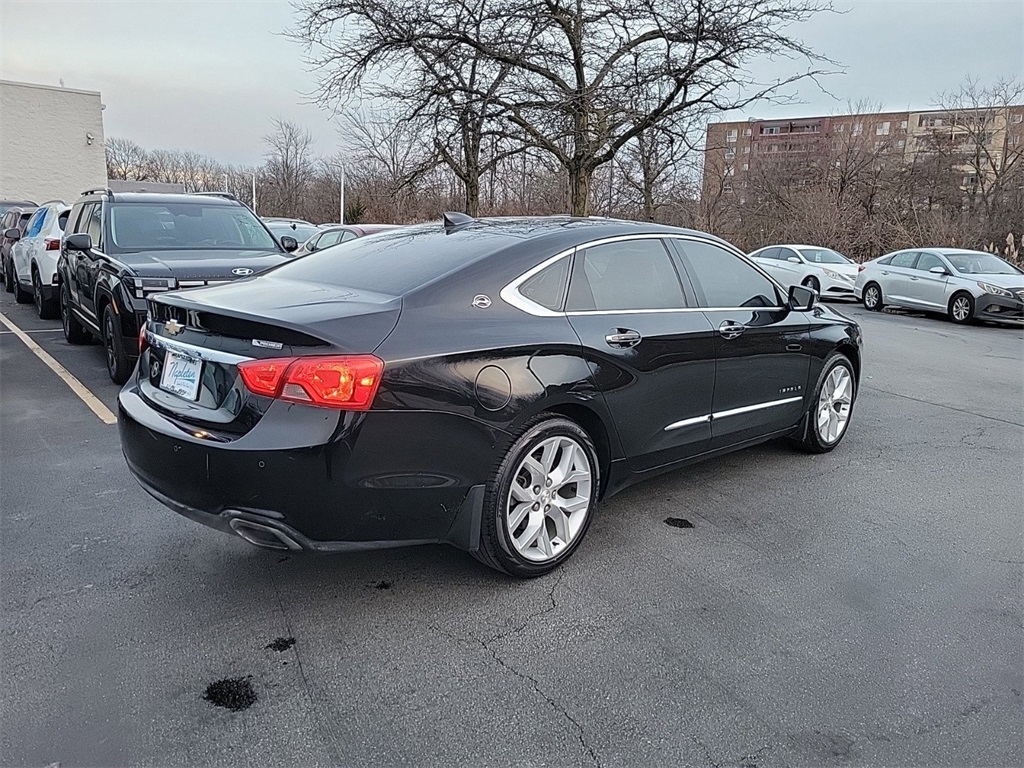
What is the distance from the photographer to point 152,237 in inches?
300

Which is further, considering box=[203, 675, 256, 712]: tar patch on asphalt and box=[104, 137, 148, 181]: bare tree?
box=[104, 137, 148, 181]: bare tree

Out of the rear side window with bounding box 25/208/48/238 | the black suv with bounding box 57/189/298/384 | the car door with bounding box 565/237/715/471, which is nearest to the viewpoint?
the car door with bounding box 565/237/715/471

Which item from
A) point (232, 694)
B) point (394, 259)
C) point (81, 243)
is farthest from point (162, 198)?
point (232, 694)

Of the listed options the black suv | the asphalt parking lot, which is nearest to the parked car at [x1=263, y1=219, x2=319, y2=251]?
the black suv

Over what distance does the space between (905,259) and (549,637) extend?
1616cm

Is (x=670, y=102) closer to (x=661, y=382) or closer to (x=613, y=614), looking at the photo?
(x=661, y=382)

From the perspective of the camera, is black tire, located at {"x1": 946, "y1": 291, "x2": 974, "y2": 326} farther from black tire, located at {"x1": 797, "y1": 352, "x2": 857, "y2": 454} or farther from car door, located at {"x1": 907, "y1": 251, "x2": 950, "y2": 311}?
black tire, located at {"x1": 797, "y1": 352, "x2": 857, "y2": 454}

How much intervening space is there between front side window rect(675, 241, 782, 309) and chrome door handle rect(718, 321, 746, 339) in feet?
0.37

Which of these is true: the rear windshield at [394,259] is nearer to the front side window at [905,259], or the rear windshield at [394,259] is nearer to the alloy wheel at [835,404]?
the alloy wheel at [835,404]

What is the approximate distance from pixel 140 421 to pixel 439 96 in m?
14.8

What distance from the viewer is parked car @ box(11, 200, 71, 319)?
34.3ft

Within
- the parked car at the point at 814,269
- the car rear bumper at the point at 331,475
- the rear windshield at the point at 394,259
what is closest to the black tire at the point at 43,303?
the rear windshield at the point at 394,259

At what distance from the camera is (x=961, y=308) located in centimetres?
1476

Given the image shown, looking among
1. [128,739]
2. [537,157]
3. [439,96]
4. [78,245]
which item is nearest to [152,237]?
[78,245]
